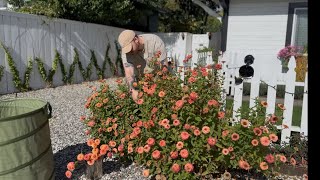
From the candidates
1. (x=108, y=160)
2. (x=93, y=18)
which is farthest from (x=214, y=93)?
(x=93, y=18)

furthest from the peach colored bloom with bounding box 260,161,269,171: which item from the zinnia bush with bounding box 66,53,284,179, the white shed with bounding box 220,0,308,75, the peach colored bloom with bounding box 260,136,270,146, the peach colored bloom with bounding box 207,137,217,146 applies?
the white shed with bounding box 220,0,308,75

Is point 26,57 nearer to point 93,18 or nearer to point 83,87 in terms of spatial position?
point 83,87

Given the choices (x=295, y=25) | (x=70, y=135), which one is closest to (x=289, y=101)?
(x=70, y=135)

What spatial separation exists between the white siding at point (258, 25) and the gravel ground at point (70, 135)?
4.74 m

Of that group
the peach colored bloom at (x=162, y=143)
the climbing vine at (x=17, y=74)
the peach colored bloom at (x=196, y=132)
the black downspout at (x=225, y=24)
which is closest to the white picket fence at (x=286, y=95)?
the peach colored bloom at (x=196, y=132)

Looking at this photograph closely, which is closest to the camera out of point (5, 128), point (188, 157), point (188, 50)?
point (5, 128)

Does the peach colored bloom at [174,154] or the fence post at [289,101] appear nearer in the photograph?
the peach colored bloom at [174,154]

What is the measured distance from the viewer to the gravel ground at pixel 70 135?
2855 mm

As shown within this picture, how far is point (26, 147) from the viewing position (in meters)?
2.09

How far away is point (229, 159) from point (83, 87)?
710 centimetres

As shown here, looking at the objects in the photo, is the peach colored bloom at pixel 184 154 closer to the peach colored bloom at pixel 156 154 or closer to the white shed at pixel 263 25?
the peach colored bloom at pixel 156 154

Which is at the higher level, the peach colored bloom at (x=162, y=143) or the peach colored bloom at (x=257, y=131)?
the peach colored bloom at (x=257, y=131)

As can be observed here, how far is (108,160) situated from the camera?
3117mm

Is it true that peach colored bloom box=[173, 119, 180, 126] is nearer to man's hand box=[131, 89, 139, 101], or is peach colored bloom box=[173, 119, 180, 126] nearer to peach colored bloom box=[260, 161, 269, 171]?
peach colored bloom box=[260, 161, 269, 171]
